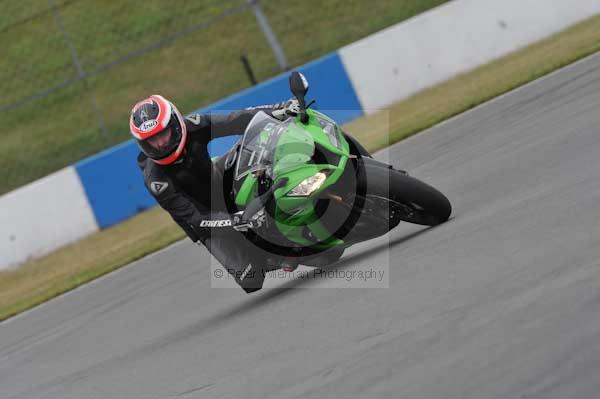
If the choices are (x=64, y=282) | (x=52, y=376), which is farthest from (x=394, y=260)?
(x=64, y=282)

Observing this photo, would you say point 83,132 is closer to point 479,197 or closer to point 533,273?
point 479,197

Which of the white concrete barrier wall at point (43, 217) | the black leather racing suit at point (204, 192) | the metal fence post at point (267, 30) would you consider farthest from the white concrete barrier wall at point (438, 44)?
the black leather racing suit at point (204, 192)

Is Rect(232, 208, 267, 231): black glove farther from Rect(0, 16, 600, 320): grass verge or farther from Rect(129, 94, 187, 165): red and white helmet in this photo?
Rect(0, 16, 600, 320): grass verge

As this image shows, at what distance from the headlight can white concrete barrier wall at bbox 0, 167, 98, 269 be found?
27.2ft

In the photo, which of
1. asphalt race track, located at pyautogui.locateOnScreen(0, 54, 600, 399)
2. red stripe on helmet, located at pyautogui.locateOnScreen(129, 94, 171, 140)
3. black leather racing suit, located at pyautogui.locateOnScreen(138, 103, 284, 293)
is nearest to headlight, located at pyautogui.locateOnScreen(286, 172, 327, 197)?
asphalt race track, located at pyautogui.locateOnScreen(0, 54, 600, 399)

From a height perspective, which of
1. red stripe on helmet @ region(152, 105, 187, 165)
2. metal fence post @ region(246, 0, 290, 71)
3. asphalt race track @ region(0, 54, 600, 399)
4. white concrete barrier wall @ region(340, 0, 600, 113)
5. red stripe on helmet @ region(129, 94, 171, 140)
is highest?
red stripe on helmet @ region(129, 94, 171, 140)

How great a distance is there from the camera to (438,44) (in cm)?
1530

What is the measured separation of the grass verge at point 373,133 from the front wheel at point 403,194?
16.6 ft

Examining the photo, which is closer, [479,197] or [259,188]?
[259,188]

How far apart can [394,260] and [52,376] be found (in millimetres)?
2633

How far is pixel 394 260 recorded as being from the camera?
6.72 metres

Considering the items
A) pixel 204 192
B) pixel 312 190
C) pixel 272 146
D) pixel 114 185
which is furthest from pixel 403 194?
pixel 114 185

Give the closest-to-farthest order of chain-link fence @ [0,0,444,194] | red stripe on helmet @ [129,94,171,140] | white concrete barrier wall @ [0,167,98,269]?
red stripe on helmet @ [129,94,171,140] < white concrete barrier wall @ [0,167,98,269] < chain-link fence @ [0,0,444,194]

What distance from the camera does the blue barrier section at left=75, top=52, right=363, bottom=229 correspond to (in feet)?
47.0
